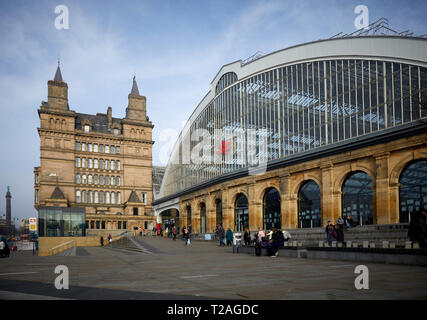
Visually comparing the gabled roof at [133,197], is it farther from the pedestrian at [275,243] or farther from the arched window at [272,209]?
the pedestrian at [275,243]

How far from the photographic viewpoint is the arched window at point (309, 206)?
115 feet

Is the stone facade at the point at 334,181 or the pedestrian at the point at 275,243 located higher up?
the stone facade at the point at 334,181

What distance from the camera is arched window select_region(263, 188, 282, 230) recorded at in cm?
3959

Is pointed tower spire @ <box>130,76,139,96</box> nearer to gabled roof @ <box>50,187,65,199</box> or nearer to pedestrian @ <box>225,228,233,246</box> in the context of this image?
gabled roof @ <box>50,187,65,199</box>

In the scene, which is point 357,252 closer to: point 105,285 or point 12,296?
point 105,285

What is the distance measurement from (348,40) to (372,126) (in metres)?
7.91

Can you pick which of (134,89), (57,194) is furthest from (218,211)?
(134,89)

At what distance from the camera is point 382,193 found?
2886cm

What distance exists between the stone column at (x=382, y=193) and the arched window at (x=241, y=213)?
17.2 m

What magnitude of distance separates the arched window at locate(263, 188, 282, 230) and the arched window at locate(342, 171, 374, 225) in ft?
27.4

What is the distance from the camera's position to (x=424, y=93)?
26.7 metres

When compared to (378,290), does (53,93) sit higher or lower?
higher

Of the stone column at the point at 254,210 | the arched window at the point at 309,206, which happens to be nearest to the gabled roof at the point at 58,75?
the stone column at the point at 254,210

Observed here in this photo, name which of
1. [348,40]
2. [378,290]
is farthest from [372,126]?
[378,290]
